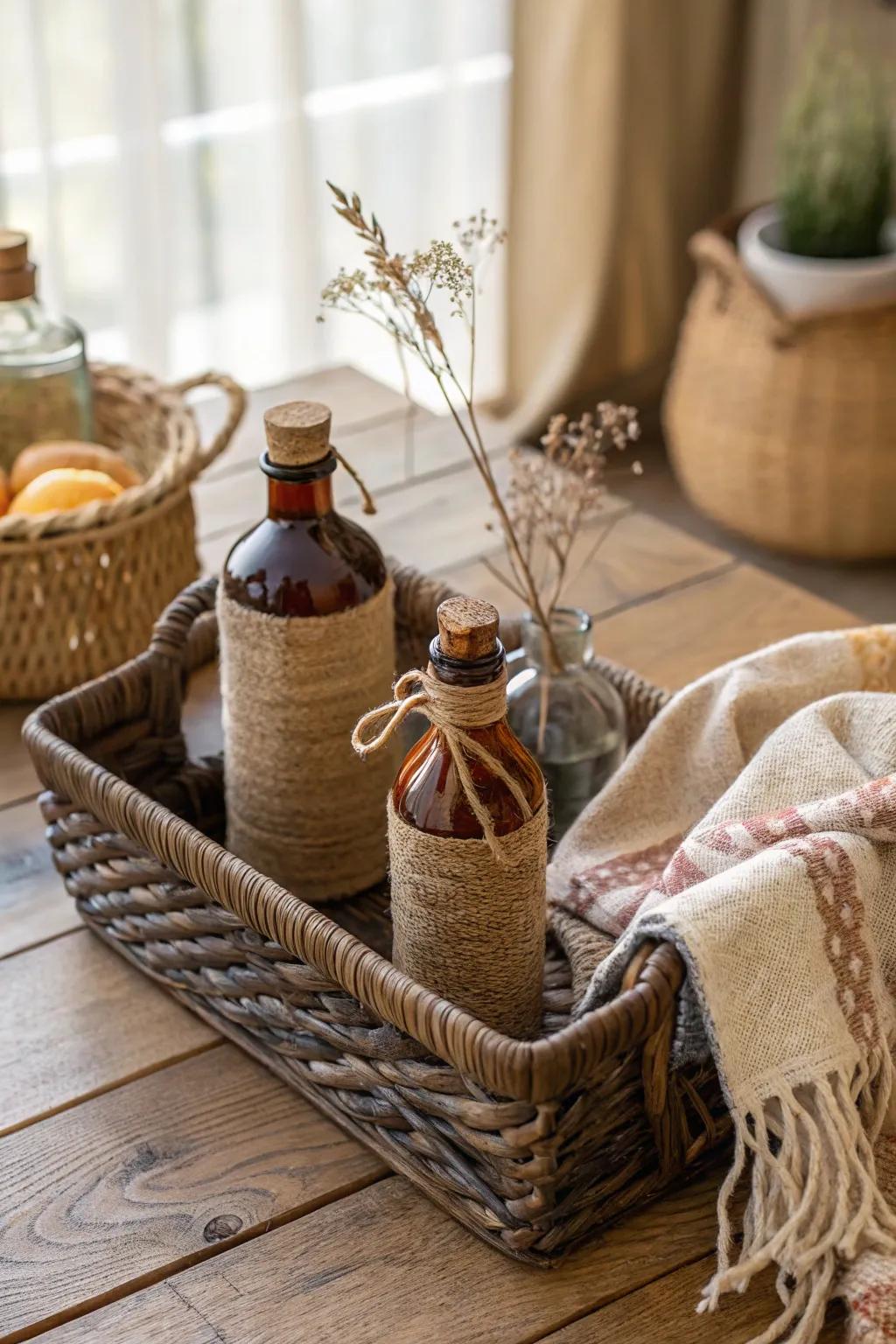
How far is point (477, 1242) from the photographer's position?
761 millimetres

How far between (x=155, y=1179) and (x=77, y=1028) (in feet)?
0.42

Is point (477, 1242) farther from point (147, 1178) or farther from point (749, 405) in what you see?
point (749, 405)

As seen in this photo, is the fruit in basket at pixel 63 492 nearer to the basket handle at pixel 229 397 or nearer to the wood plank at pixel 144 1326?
the basket handle at pixel 229 397

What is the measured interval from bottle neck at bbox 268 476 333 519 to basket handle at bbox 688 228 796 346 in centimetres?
143

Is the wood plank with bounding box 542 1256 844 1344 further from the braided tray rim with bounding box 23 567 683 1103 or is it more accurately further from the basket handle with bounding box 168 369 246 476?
the basket handle with bounding box 168 369 246 476

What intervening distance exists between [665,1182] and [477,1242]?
→ 0.10m

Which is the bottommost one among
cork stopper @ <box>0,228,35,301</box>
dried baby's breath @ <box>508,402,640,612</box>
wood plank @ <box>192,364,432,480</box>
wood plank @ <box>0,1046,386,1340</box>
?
wood plank @ <box>0,1046,386,1340</box>

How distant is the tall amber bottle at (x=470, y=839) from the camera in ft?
2.41

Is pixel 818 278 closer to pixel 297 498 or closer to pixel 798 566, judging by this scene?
pixel 798 566

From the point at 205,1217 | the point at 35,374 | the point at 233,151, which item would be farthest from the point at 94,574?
the point at 233,151

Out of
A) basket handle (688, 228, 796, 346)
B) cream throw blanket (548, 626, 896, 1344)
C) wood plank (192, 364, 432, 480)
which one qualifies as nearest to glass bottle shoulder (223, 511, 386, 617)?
cream throw blanket (548, 626, 896, 1344)

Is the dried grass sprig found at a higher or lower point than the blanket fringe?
higher

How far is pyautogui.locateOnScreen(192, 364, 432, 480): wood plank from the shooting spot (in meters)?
1.51

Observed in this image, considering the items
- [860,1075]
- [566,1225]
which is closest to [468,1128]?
[566,1225]
